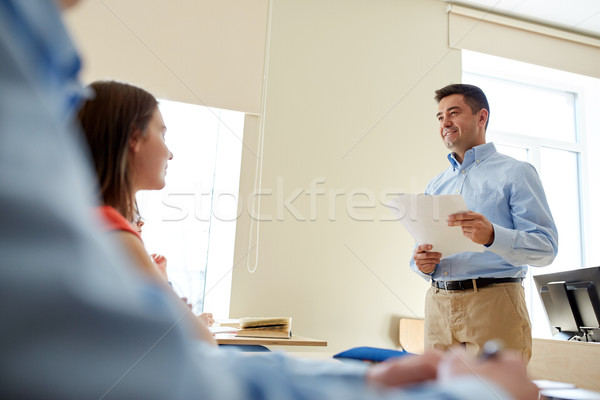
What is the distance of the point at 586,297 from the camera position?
2432 millimetres

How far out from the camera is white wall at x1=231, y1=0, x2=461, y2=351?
3.50 metres

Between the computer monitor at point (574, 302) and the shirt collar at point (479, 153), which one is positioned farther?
the computer monitor at point (574, 302)

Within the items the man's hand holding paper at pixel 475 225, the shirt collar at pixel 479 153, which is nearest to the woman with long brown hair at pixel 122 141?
the man's hand holding paper at pixel 475 225

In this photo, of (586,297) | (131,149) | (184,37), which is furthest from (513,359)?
(184,37)

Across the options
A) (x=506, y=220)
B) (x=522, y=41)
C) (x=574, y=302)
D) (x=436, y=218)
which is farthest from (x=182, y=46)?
(x=522, y=41)

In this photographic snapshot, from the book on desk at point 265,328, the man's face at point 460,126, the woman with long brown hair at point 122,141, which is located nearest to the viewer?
the woman with long brown hair at point 122,141

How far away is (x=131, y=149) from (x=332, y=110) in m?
2.93

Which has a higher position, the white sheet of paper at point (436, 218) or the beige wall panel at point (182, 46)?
the beige wall panel at point (182, 46)

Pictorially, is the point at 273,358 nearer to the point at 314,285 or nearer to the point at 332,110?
the point at 314,285

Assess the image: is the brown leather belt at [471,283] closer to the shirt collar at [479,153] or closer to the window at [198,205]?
the shirt collar at [479,153]

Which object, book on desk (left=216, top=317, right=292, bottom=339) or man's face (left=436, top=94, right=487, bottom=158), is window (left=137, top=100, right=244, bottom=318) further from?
man's face (left=436, top=94, right=487, bottom=158)

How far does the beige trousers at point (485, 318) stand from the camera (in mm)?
1874

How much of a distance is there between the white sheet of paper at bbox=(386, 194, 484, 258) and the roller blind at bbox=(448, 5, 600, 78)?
9.71 ft

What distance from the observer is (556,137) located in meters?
5.23
